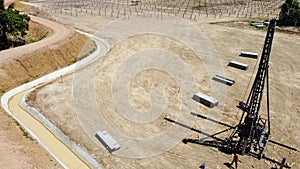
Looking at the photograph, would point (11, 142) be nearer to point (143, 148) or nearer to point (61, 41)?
point (143, 148)

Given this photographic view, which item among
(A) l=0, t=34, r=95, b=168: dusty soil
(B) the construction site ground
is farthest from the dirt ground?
(A) l=0, t=34, r=95, b=168: dusty soil

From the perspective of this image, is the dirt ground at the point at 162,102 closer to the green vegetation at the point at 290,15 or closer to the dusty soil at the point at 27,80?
the dusty soil at the point at 27,80

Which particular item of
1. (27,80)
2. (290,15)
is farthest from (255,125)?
(290,15)

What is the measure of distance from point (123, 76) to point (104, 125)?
9.64 m

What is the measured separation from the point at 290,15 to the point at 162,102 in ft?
136

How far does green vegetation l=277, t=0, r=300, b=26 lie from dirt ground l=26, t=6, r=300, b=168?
13.7 metres

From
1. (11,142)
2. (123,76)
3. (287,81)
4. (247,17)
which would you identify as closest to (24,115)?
(11,142)

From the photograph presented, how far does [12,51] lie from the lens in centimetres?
3600

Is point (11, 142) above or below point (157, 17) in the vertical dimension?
below

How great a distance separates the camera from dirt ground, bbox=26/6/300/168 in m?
→ 21.7

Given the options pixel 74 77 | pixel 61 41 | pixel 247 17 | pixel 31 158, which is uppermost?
pixel 247 17

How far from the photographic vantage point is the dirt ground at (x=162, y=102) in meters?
21.7

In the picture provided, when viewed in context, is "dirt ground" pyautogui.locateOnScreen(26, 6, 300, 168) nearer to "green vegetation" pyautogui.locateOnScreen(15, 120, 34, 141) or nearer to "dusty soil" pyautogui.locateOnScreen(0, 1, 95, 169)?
"green vegetation" pyautogui.locateOnScreen(15, 120, 34, 141)

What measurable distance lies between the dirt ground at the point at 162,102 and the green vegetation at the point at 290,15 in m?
13.7
